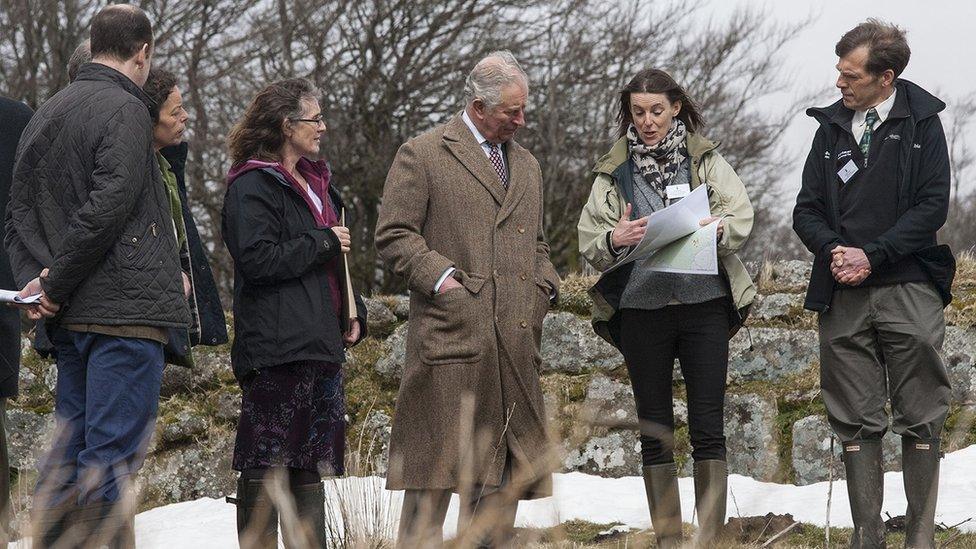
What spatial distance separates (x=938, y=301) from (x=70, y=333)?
9.35ft

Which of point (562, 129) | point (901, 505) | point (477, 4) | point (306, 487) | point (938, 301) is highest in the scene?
point (477, 4)

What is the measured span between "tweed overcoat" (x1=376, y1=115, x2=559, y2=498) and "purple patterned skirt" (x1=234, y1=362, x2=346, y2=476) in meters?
0.25

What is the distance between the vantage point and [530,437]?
409cm

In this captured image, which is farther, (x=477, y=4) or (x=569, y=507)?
(x=477, y=4)

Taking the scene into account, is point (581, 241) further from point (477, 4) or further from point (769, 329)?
point (477, 4)

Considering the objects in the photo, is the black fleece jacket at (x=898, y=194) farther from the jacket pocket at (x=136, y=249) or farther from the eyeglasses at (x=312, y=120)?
the jacket pocket at (x=136, y=249)

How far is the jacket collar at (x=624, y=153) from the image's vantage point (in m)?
4.41

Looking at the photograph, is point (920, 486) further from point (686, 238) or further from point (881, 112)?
point (881, 112)

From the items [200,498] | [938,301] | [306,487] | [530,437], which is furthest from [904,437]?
[200,498]

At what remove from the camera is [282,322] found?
3.92 m

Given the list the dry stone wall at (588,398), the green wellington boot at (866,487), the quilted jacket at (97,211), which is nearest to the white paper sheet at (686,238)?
the green wellington boot at (866,487)

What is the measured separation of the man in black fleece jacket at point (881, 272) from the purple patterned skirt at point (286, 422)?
5.77ft

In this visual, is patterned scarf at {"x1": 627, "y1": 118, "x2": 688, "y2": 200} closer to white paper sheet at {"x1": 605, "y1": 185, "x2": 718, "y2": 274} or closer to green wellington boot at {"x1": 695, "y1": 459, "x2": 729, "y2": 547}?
white paper sheet at {"x1": 605, "y1": 185, "x2": 718, "y2": 274}

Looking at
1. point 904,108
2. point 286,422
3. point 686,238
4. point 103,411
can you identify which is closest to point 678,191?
point 686,238
